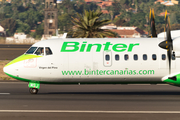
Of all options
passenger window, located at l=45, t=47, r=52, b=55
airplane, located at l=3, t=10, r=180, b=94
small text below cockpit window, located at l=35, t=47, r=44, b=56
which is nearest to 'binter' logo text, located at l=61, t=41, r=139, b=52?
airplane, located at l=3, t=10, r=180, b=94

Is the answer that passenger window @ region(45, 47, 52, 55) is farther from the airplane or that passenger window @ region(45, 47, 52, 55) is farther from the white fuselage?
the white fuselage

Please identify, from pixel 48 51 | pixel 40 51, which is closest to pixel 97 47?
pixel 48 51

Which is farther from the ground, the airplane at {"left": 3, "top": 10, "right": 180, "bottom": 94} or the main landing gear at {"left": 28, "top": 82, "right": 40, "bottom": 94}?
the airplane at {"left": 3, "top": 10, "right": 180, "bottom": 94}

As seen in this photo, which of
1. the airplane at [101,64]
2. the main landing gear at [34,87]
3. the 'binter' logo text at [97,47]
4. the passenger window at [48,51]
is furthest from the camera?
the main landing gear at [34,87]

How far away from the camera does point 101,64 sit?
23.7m

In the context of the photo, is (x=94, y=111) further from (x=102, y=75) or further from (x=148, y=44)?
(x=148, y=44)

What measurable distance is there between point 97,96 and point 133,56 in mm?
3350

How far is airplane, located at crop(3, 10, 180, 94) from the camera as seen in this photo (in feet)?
77.4

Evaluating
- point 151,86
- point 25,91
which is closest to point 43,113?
point 25,91

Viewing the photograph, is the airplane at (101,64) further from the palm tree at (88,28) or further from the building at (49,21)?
the building at (49,21)

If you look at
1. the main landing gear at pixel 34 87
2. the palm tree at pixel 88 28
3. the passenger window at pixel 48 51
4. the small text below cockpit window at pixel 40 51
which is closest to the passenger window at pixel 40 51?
the small text below cockpit window at pixel 40 51

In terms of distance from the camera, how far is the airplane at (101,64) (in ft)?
77.4

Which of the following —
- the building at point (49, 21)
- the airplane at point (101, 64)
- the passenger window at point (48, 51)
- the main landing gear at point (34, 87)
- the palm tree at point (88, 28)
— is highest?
the building at point (49, 21)

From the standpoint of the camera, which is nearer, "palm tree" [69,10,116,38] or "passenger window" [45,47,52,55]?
"passenger window" [45,47,52,55]
